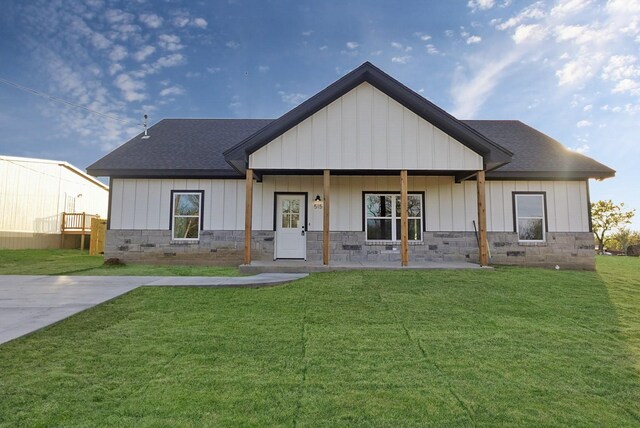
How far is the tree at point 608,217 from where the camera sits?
21.0m

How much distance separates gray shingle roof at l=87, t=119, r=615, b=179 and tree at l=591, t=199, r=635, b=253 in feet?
40.5

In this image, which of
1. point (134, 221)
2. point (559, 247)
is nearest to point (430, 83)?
point (559, 247)

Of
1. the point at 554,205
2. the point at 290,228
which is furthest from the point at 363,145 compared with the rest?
the point at 554,205

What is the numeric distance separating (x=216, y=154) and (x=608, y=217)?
23948mm

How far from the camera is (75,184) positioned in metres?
22.1

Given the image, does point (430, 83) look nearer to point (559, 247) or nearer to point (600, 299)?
point (559, 247)

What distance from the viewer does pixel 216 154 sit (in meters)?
11.7

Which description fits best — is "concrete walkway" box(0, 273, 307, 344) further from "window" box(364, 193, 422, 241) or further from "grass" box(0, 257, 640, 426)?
"window" box(364, 193, 422, 241)

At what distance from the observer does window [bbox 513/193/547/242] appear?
1080 cm

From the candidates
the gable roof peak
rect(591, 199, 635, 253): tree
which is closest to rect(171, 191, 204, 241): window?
the gable roof peak

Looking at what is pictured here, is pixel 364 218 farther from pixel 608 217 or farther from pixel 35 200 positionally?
pixel 608 217

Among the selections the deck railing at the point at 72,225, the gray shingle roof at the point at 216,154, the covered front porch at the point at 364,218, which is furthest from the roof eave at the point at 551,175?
the deck railing at the point at 72,225

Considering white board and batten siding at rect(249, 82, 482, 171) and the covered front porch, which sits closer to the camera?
white board and batten siding at rect(249, 82, 482, 171)

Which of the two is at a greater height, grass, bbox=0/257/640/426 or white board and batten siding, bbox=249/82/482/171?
white board and batten siding, bbox=249/82/482/171
